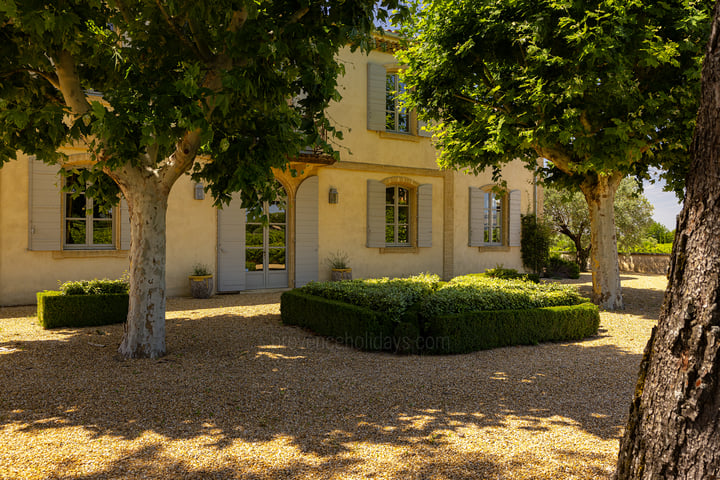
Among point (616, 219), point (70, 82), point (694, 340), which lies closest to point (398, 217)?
point (70, 82)

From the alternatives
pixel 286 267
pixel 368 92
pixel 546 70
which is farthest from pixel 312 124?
pixel 368 92

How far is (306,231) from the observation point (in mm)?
11258

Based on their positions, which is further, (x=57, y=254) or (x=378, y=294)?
(x=57, y=254)

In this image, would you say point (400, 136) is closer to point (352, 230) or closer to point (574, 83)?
point (352, 230)

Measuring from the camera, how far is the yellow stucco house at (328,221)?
858cm

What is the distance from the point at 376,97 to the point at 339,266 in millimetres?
4692

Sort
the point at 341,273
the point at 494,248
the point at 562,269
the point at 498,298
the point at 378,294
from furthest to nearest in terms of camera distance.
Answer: the point at 562,269
the point at 494,248
the point at 341,273
the point at 498,298
the point at 378,294

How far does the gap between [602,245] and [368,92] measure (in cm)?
690

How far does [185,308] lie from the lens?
8547mm

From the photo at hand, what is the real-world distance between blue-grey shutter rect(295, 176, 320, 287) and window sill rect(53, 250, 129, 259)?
3839 millimetres

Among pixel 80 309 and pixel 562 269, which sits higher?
pixel 562 269

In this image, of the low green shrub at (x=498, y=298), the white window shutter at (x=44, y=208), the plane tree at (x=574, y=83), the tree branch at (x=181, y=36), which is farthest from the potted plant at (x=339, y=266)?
the tree branch at (x=181, y=36)

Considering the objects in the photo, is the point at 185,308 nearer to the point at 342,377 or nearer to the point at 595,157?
the point at 342,377

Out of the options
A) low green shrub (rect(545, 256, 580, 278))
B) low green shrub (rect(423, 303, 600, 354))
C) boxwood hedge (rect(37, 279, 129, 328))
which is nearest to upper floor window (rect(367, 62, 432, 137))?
low green shrub (rect(423, 303, 600, 354))
